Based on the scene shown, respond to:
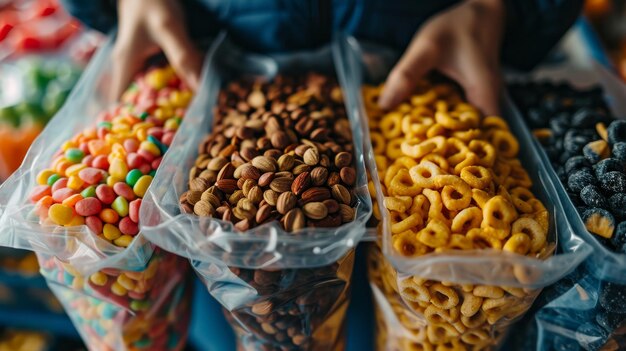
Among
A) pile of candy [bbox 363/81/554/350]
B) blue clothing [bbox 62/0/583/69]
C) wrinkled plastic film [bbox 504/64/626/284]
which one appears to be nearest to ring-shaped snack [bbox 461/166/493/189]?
pile of candy [bbox 363/81/554/350]

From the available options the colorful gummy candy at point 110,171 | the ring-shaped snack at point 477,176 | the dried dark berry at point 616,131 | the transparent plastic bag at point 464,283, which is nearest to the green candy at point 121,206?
the colorful gummy candy at point 110,171

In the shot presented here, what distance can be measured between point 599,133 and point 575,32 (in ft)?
1.86

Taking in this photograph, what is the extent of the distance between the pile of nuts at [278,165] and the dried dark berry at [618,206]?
314 millimetres

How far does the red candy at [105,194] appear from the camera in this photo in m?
0.62

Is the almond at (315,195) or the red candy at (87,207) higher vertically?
the red candy at (87,207)

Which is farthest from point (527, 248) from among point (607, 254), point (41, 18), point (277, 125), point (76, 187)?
point (41, 18)

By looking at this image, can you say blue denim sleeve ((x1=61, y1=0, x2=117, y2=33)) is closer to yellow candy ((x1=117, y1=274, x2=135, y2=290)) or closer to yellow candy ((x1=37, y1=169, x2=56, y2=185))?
yellow candy ((x1=37, y1=169, x2=56, y2=185))

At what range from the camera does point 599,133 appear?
70cm

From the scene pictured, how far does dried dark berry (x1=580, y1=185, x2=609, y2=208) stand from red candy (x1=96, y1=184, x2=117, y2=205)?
60 centimetres

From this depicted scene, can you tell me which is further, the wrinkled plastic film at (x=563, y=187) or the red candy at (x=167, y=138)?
the red candy at (x=167, y=138)

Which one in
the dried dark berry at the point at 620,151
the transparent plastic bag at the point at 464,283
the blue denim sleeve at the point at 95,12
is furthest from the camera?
the blue denim sleeve at the point at 95,12

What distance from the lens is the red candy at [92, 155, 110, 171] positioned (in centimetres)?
66

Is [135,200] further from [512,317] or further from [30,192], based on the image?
[512,317]

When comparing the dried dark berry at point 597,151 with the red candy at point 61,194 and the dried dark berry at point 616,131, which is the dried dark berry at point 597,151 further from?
the red candy at point 61,194
